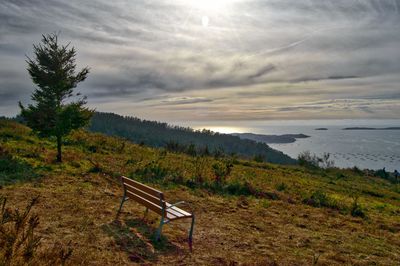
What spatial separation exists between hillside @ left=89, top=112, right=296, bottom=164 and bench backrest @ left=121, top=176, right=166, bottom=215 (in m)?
132

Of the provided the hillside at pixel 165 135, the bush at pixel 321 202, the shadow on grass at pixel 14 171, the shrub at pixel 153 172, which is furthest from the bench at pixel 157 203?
the hillside at pixel 165 135

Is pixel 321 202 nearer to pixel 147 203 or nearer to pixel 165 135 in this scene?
pixel 147 203

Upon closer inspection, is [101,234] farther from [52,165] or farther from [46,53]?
[46,53]

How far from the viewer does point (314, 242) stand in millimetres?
7590

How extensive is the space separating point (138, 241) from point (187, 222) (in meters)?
2.22

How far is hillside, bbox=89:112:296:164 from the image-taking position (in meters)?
151

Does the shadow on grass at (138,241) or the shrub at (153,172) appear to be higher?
the shrub at (153,172)

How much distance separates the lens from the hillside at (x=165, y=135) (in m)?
151

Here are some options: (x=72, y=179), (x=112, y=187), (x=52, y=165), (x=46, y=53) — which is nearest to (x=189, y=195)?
(x=112, y=187)

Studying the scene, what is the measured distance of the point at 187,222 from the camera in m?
8.31

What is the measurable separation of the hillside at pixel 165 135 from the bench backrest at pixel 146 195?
132 meters

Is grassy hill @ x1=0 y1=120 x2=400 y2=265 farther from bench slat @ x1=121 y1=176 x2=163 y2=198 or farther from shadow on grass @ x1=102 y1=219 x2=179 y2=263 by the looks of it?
bench slat @ x1=121 y1=176 x2=163 y2=198

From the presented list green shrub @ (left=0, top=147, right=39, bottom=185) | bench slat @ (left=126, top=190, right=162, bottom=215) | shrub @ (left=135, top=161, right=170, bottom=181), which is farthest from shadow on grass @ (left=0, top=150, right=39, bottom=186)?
bench slat @ (left=126, top=190, right=162, bottom=215)

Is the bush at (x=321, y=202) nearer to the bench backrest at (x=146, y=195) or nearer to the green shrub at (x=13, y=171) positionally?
the bench backrest at (x=146, y=195)
